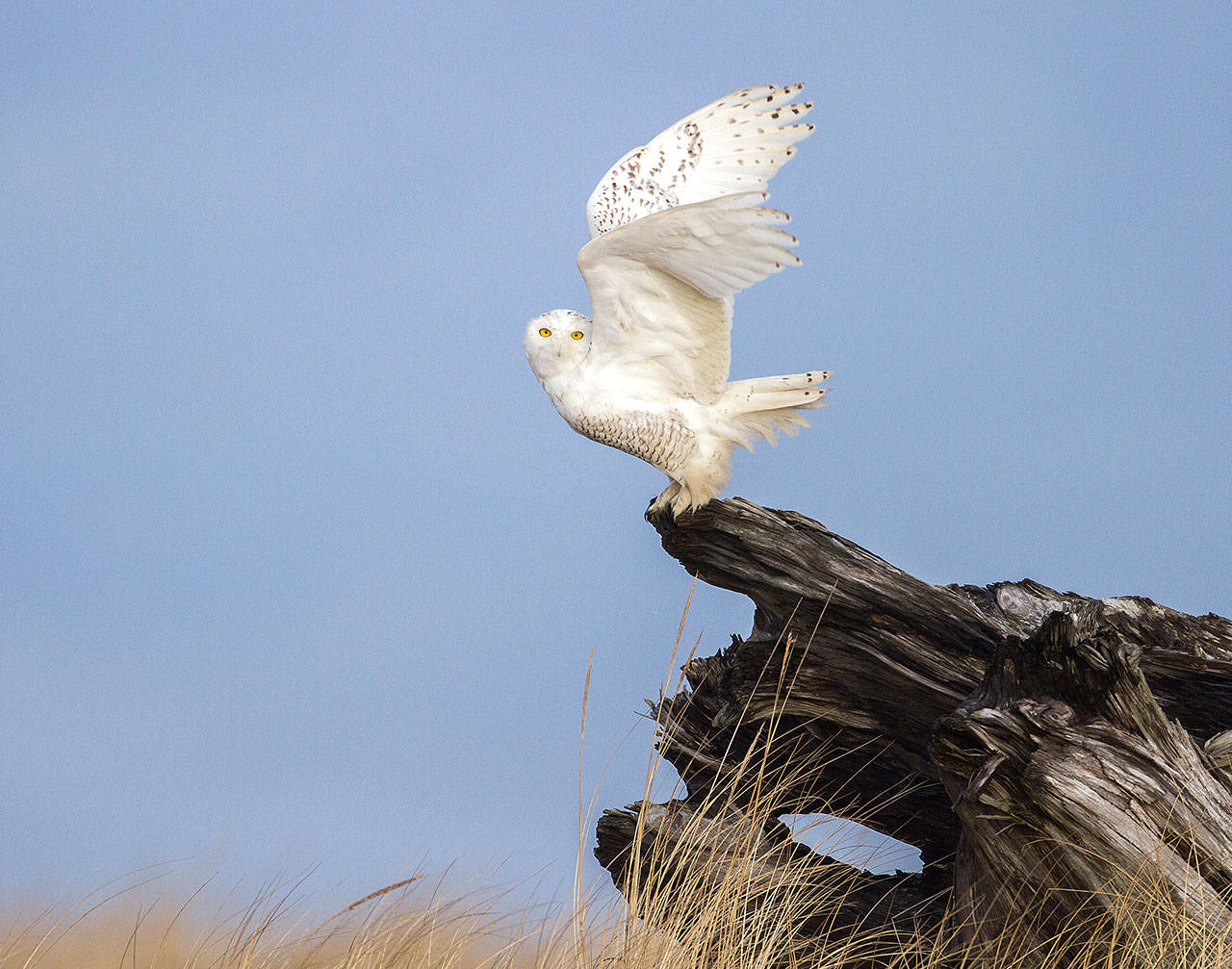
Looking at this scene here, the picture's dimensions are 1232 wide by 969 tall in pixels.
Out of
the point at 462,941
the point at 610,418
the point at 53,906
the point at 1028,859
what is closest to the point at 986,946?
the point at 1028,859

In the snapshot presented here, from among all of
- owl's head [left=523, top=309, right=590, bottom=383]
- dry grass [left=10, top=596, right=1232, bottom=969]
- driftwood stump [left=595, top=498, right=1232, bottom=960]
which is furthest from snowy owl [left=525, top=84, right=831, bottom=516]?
dry grass [left=10, top=596, right=1232, bottom=969]

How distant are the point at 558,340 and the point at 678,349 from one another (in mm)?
428

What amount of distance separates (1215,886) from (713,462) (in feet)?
6.41

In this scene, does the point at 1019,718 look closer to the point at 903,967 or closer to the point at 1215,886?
the point at 1215,886

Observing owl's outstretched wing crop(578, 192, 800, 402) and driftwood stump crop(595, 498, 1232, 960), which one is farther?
owl's outstretched wing crop(578, 192, 800, 402)

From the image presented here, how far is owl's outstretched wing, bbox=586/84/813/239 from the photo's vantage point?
13.7 feet

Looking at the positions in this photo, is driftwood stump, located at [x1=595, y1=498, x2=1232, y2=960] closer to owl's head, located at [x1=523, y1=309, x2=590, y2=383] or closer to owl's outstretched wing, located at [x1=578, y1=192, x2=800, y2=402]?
owl's outstretched wing, located at [x1=578, y1=192, x2=800, y2=402]

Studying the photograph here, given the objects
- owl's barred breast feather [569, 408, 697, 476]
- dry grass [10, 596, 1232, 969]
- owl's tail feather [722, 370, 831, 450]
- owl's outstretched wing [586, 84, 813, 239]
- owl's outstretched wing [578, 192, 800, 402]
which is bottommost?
dry grass [10, 596, 1232, 969]

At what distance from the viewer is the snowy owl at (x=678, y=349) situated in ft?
12.3

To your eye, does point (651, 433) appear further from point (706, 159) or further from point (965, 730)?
point (965, 730)

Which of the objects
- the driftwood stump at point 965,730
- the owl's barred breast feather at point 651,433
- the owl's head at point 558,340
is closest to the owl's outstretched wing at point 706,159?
the owl's head at point 558,340

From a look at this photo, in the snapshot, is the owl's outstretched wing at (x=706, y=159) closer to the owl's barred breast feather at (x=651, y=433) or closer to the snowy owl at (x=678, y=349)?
the snowy owl at (x=678, y=349)

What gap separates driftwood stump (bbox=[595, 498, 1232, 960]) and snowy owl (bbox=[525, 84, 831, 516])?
31 centimetres

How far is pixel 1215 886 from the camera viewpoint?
276 centimetres
